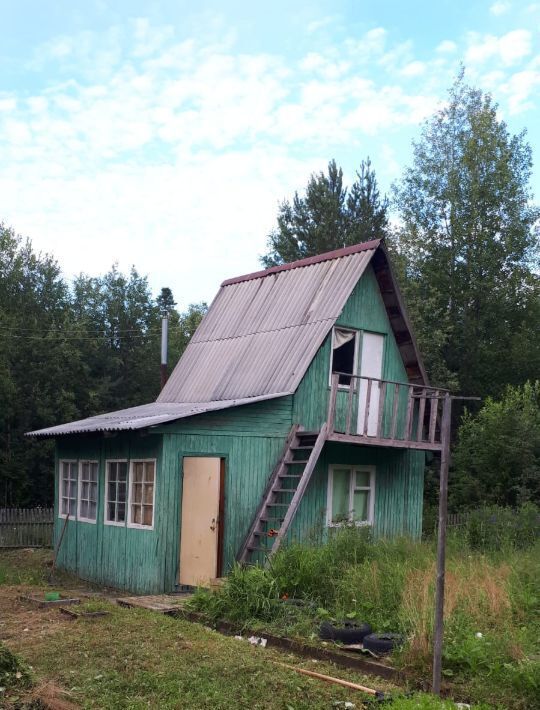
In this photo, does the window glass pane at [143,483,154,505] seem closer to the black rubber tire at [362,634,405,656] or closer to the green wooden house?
the green wooden house

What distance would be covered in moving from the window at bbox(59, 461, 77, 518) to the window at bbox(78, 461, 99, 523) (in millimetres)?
340

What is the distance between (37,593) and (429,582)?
21.3ft

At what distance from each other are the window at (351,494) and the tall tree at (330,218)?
1847cm

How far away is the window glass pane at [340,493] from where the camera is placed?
48.3 ft

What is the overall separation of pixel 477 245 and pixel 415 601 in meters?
25.0

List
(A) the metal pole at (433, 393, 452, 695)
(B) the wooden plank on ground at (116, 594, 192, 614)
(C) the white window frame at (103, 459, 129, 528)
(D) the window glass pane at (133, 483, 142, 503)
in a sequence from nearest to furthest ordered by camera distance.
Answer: (A) the metal pole at (433, 393, 452, 695) → (B) the wooden plank on ground at (116, 594, 192, 614) → (D) the window glass pane at (133, 483, 142, 503) → (C) the white window frame at (103, 459, 129, 528)

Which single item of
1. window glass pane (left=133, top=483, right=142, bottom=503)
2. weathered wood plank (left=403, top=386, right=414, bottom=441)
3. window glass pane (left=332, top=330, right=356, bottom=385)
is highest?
window glass pane (left=332, top=330, right=356, bottom=385)

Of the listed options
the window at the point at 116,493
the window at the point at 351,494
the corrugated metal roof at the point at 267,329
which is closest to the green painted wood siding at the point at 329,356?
the corrugated metal roof at the point at 267,329

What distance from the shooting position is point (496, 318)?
31203mm

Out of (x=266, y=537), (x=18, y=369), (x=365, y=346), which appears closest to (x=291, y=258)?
(x=18, y=369)

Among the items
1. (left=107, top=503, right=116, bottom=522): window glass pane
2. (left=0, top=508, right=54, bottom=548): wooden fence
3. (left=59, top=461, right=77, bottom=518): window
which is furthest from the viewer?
(left=0, top=508, right=54, bottom=548): wooden fence

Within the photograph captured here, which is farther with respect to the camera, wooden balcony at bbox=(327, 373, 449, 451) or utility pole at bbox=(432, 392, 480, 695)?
wooden balcony at bbox=(327, 373, 449, 451)

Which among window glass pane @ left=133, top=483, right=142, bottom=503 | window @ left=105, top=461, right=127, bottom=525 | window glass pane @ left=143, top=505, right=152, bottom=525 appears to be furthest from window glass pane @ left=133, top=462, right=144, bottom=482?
window glass pane @ left=143, top=505, right=152, bottom=525

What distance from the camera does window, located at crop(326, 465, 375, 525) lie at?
576 inches
